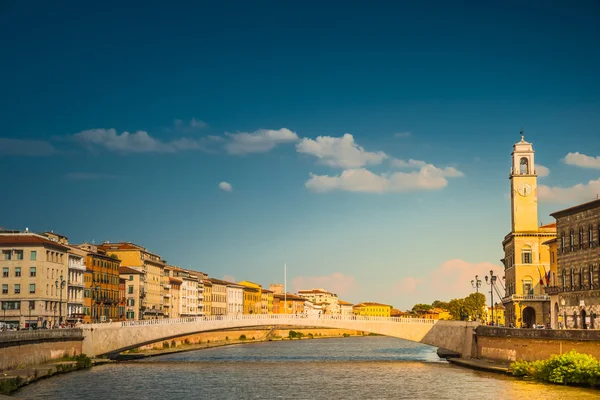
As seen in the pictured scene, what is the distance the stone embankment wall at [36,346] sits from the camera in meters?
53.2

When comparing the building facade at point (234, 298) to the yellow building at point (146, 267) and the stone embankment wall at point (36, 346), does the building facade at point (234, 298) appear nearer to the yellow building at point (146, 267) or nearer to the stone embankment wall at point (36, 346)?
the yellow building at point (146, 267)

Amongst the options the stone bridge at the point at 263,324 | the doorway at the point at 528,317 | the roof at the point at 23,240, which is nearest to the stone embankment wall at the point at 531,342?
the stone bridge at the point at 263,324

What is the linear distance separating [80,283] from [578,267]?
165ft

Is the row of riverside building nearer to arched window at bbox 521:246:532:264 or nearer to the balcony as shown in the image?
the balcony

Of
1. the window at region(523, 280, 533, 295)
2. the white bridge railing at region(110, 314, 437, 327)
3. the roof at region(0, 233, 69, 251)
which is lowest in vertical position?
the white bridge railing at region(110, 314, 437, 327)

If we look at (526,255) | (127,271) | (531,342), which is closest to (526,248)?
(526,255)

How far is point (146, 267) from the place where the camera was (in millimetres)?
119875

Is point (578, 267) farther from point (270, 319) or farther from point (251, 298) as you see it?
point (251, 298)

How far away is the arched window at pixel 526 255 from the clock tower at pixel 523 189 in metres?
1.78

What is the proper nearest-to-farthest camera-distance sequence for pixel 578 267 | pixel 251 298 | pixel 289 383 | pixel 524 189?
1. pixel 289 383
2. pixel 578 267
3. pixel 524 189
4. pixel 251 298

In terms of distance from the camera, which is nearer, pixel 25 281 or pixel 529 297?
pixel 25 281

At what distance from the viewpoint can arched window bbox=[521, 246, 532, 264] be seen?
Answer: 82125mm

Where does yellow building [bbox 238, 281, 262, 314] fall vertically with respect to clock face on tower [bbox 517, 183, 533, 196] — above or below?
below

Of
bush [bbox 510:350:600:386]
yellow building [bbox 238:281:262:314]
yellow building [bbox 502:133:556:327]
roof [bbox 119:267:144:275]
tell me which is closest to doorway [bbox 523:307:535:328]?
yellow building [bbox 502:133:556:327]
